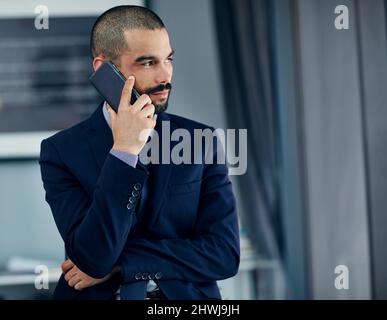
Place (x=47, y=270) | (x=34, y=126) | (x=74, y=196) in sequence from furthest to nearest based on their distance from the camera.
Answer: (x=34, y=126) → (x=47, y=270) → (x=74, y=196)

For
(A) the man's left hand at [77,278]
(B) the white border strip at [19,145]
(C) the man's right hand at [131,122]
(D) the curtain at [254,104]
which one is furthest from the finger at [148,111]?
(B) the white border strip at [19,145]

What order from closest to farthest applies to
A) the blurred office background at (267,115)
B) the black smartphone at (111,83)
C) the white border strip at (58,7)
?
the black smartphone at (111,83) < the white border strip at (58,7) < the blurred office background at (267,115)

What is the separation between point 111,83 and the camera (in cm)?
178

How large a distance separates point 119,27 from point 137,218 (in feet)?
1.60

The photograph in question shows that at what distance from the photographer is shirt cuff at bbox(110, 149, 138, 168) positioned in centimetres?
170

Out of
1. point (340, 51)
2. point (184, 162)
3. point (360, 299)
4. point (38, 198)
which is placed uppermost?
point (340, 51)

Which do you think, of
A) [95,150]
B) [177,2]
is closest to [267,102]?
[177,2]

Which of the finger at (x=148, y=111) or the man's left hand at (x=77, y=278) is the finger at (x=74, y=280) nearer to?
the man's left hand at (x=77, y=278)

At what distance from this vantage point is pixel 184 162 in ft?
6.02

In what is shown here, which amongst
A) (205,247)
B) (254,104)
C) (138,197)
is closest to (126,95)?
(138,197)

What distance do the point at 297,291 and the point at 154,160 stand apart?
86 centimetres

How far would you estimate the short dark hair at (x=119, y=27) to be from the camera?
1.80m

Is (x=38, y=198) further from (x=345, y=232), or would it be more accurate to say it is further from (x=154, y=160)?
(x=345, y=232)

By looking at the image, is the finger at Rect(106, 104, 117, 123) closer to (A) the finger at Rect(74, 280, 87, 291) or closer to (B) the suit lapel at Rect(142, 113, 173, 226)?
(B) the suit lapel at Rect(142, 113, 173, 226)
